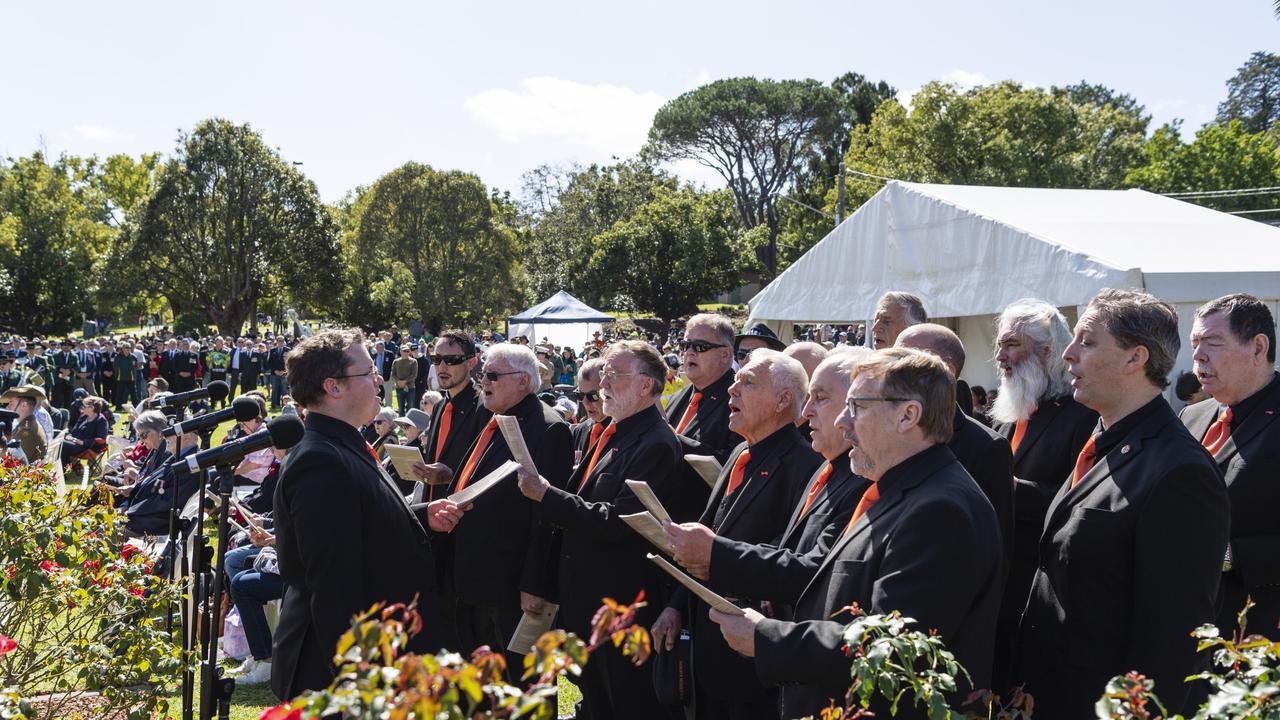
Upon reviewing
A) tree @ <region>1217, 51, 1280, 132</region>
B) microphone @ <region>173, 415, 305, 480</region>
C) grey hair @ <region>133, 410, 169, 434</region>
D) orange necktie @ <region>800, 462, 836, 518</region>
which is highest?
tree @ <region>1217, 51, 1280, 132</region>

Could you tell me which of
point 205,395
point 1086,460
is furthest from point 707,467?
point 205,395

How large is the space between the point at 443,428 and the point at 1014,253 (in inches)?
314

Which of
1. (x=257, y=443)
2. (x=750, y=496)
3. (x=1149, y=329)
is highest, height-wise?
(x=1149, y=329)

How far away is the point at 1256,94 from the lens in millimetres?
75500

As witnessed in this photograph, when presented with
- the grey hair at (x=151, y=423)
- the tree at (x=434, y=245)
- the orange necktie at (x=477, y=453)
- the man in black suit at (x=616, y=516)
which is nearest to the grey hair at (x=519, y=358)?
the orange necktie at (x=477, y=453)

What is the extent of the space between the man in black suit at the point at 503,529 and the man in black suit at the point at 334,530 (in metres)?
1.18

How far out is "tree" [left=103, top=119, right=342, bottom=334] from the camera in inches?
1431

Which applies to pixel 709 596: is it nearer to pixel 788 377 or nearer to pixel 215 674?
pixel 788 377

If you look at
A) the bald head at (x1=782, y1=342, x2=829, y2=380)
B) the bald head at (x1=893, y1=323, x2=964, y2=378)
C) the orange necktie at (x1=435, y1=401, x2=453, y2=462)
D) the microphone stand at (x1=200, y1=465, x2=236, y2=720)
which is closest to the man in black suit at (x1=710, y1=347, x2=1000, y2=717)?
the bald head at (x1=893, y1=323, x2=964, y2=378)

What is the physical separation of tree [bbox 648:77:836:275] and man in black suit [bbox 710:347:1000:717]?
2509 inches

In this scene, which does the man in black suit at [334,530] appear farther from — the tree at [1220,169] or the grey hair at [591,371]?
the tree at [1220,169]

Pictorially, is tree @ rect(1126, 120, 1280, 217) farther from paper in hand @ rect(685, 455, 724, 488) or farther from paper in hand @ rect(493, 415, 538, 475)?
paper in hand @ rect(493, 415, 538, 475)

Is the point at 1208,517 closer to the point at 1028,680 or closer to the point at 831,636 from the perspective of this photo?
the point at 1028,680

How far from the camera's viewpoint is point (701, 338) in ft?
17.9
